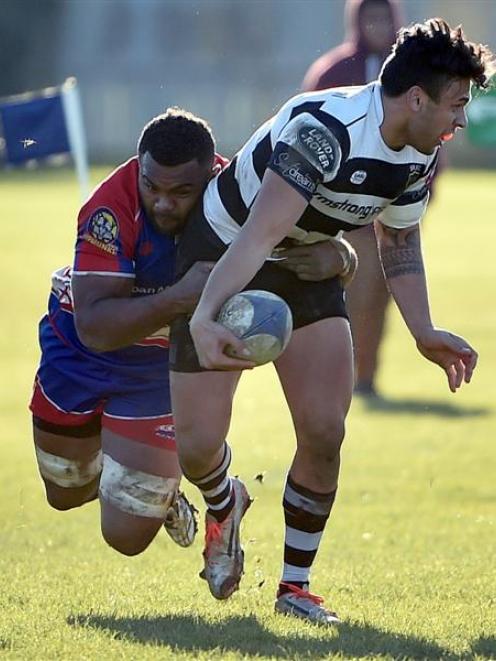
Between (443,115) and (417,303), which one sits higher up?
(443,115)

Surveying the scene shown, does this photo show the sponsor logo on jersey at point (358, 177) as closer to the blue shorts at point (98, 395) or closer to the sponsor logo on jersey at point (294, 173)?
the sponsor logo on jersey at point (294, 173)

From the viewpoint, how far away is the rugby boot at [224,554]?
5.89 metres

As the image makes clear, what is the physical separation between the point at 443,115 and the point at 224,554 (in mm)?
1945

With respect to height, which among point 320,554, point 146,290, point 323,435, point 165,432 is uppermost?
point 146,290

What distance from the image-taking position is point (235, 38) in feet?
198

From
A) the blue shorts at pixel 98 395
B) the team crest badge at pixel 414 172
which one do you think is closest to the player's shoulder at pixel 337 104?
the team crest badge at pixel 414 172

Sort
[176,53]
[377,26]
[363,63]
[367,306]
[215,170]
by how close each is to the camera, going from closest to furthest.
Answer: [215,170] → [363,63] → [377,26] → [367,306] → [176,53]

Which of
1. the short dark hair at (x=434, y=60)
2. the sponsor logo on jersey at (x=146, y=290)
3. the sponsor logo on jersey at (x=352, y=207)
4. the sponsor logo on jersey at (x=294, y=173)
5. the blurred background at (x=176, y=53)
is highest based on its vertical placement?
the short dark hair at (x=434, y=60)

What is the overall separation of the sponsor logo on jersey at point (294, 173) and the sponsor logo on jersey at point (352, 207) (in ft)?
0.94

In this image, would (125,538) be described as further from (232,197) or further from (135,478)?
(232,197)

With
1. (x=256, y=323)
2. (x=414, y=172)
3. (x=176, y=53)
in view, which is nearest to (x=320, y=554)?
(x=414, y=172)

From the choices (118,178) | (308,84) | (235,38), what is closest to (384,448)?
(308,84)

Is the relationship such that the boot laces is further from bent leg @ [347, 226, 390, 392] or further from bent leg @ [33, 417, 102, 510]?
bent leg @ [347, 226, 390, 392]

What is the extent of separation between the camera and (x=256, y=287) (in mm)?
5598
